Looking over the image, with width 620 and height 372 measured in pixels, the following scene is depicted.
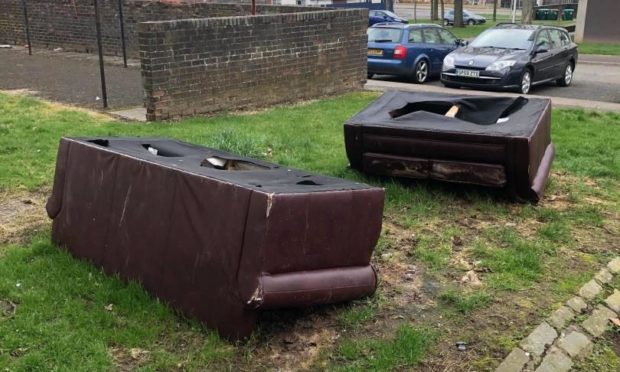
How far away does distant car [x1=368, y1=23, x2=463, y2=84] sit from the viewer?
1684 cm

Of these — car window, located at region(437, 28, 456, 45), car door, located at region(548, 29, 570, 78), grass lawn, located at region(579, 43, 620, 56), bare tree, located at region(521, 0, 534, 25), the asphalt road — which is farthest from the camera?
bare tree, located at region(521, 0, 534, 25)

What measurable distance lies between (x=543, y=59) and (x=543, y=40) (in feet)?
2.50

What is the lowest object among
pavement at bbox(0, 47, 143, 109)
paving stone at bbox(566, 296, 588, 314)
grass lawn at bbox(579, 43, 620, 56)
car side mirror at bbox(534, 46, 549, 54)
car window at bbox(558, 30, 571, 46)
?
grass lawn at bbox(579, 43, 620, 56)

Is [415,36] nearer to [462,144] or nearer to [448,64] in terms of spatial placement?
[448,64]

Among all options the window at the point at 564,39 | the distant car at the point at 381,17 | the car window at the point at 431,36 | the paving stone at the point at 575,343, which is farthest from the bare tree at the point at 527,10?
the paving stone at the point at 575,343

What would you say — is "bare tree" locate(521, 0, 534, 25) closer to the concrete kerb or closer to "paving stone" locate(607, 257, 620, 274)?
"paving stone" locate(607, 257, 620, 274)

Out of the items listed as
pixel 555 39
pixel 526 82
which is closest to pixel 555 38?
pixel 555 39

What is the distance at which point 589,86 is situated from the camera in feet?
56.2

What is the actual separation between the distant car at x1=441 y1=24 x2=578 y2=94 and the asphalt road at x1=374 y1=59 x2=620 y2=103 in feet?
1.12

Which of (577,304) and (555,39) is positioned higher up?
(555,39)

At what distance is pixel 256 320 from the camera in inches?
150

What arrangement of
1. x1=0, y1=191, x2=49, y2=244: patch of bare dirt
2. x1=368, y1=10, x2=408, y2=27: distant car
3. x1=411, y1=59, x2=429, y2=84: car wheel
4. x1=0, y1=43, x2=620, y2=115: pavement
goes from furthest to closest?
x1=368, y1=10, x2=408, y2=27: distant car, x1=411, y1=59, x2=429, y2=84: car wheel, x1=0, y1=43, x2=620, y2=115: pavement, x1=0, y1=191, x2=49, y2=244: patch of bare dirt

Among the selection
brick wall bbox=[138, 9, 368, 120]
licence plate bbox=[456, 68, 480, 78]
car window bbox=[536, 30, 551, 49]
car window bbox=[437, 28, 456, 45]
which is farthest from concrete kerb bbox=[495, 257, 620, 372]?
car window bbox=[437, 28, 456, 45]

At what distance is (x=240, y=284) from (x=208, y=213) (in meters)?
0.47
